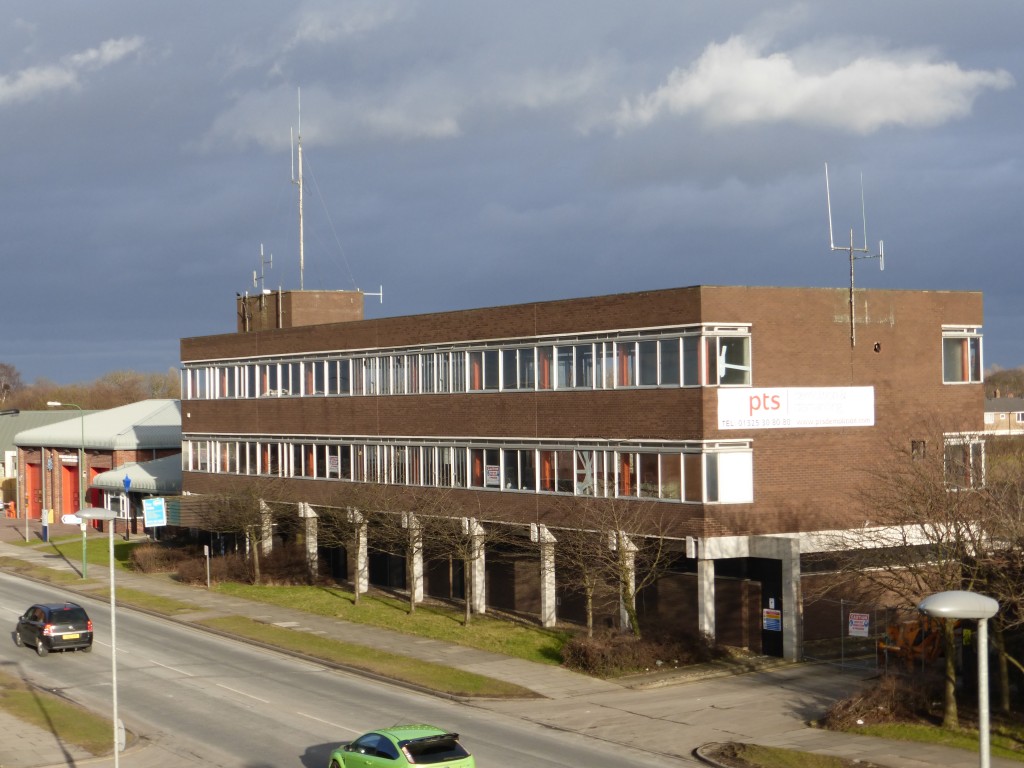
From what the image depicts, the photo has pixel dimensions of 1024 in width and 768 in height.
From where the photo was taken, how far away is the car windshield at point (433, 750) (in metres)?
24.3

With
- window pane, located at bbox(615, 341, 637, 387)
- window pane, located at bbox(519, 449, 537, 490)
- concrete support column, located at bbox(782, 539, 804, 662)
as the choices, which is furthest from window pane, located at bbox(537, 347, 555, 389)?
concrete support column, located at bbox(782, 539, 804, 662)

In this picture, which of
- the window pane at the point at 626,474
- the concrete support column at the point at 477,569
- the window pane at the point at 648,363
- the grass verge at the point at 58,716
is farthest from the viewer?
the concrete support column at the point at 477,569

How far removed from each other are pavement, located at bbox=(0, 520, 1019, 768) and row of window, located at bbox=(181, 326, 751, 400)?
33.4 feet

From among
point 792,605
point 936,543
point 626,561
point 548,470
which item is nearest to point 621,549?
point 626,561

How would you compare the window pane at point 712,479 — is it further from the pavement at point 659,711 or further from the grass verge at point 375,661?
the grass verge at point 375,661

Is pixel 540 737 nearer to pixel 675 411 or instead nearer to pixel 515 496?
pixel 675 411

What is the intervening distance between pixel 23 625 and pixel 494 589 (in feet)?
62.3

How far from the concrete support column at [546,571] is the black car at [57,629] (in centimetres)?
1654

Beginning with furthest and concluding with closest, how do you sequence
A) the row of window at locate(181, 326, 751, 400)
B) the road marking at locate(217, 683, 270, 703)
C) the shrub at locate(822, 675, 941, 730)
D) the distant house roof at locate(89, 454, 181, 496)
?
the distant house roof at locate(89, 454, 181, 496) < the row of window at locate(181, 326, 751, 400) < the road marking at locate(217, 683, 270, 703) < the shrub at locate(822, 675, 941, 730)

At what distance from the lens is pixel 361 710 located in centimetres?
3472

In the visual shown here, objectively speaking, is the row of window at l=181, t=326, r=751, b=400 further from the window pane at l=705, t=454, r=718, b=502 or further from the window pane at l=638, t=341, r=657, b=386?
the window pane at l=705, t=454, r=718, b=502

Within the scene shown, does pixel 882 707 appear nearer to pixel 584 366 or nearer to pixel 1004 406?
pixel 584 366

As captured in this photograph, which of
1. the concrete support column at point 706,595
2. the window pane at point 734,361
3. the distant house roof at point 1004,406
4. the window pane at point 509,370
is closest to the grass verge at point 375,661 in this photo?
the concrete support column at point 706,595

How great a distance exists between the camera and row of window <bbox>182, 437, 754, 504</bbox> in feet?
142
